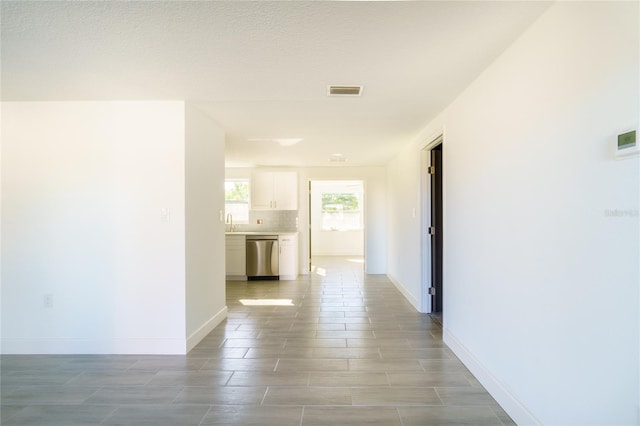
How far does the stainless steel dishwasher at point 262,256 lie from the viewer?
607 centimetres

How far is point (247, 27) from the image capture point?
1647 millimetres

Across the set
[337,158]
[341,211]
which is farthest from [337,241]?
[337,158]

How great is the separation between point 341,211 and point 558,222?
8.69 meters

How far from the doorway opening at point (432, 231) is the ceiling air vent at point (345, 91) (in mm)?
1720

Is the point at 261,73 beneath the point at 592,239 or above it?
above

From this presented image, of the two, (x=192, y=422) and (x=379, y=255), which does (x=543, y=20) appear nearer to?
(x=192, y=422)

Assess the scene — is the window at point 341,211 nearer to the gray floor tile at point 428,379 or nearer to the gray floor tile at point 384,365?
the gray floor tile at point 384,365

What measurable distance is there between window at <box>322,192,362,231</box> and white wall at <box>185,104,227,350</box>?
654cm

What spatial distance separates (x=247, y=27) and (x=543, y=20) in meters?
1.52

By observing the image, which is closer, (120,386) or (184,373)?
(120,386)

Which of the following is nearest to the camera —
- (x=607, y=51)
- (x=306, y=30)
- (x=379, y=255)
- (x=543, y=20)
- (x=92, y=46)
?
(x=607, y=51)

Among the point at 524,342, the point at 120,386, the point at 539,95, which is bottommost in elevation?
the point at 120,386

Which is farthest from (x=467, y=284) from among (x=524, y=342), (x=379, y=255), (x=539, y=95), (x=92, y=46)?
(x=379, y=255)

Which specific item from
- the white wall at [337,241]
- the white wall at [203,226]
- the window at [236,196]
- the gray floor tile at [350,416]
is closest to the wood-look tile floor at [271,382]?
the gray floor tile at [350,416]
